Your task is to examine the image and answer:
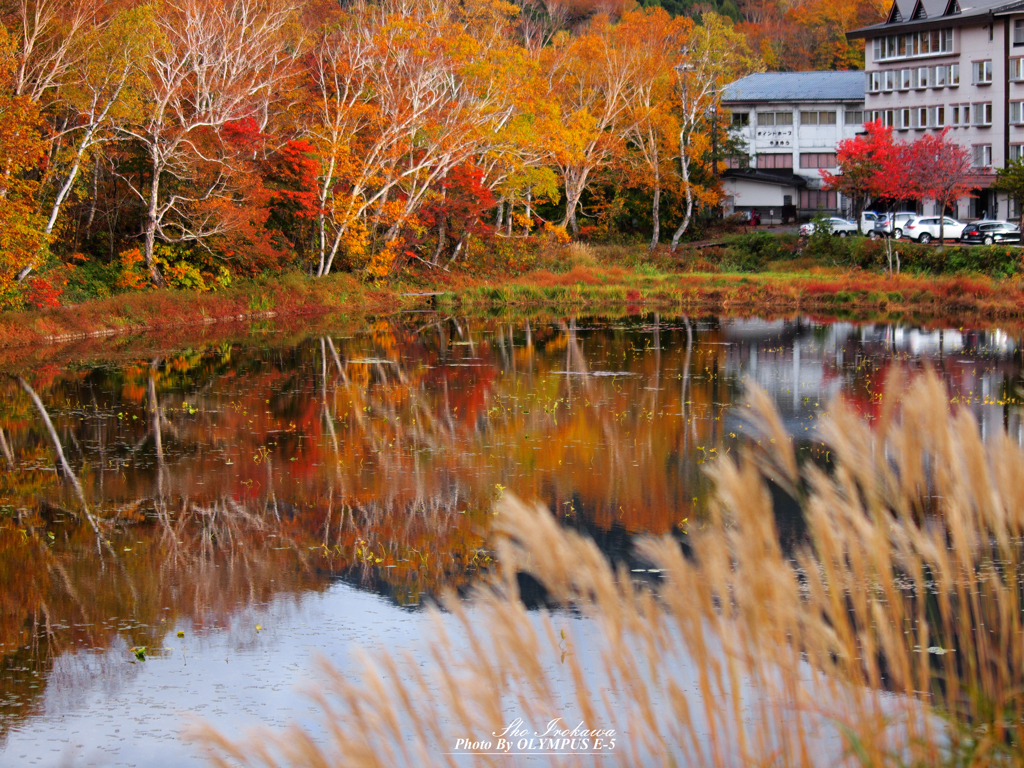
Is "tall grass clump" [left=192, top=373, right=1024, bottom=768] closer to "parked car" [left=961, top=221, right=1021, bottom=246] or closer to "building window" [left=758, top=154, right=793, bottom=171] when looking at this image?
"parked car" [left=961, top=221, right=1021, bottom=246]

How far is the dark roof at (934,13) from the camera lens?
53.1m

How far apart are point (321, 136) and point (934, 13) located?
118 ft

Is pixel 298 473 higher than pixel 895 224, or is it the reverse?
pixel 895 224

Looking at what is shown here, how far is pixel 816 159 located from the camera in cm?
6450

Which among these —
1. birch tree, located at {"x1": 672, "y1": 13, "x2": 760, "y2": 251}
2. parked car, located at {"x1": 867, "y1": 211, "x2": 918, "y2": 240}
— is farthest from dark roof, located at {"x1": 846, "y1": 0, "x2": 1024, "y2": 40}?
birch tree, located at {"x1": 672, "y1": 13, "x2": 760, "y2": 251}

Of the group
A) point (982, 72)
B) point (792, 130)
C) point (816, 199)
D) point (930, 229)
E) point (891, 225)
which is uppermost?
point (982, 72)

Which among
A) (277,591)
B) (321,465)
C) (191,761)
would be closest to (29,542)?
(277,591)

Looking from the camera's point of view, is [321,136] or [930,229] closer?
[321,136]

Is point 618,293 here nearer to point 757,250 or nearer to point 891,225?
point 757,250

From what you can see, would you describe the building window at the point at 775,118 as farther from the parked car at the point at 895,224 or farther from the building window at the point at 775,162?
the parked car at the point at 895,224

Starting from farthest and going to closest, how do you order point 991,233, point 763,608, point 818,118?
1. point 818,118
2. point 991,233
3. point 763,608

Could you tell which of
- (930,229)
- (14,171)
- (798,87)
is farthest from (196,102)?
(798,87)

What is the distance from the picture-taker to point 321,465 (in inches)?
525

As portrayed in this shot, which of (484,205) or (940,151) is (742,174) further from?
(484,205)
